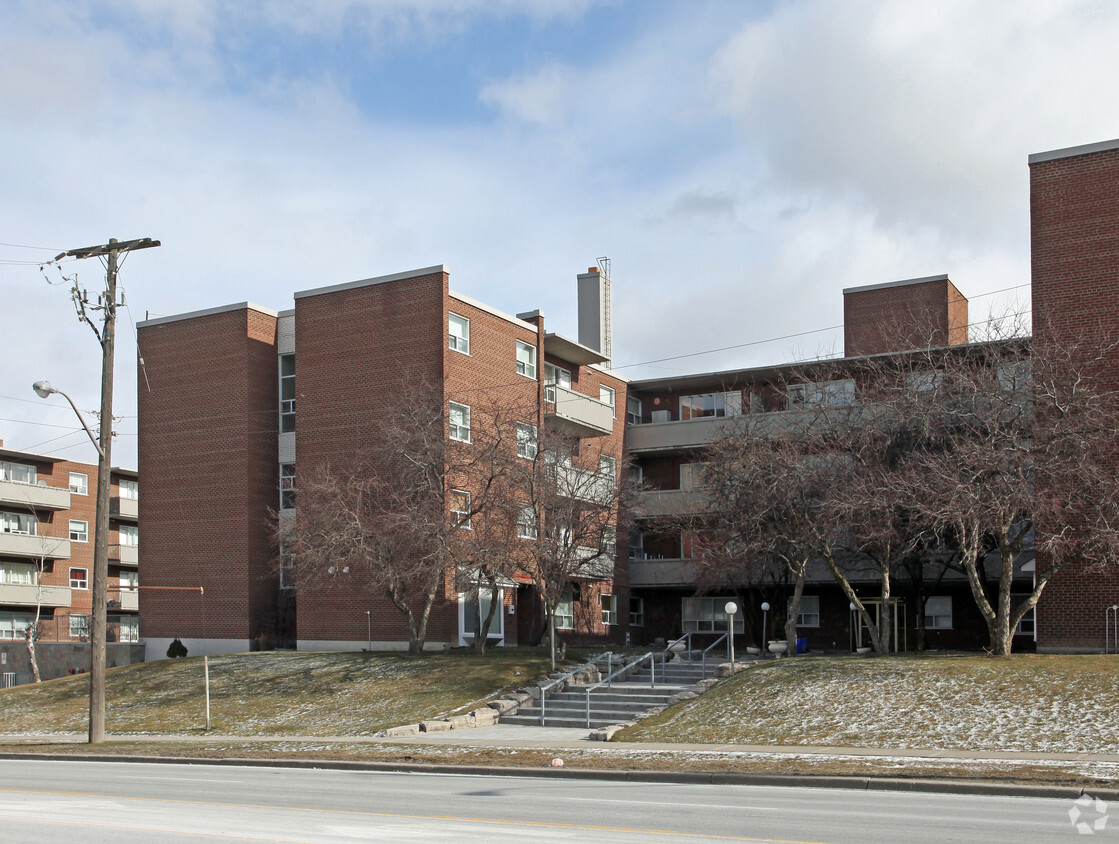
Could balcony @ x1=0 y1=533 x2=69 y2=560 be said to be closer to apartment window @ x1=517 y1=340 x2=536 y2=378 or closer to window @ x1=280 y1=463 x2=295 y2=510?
window @ x1=280 y1=463 x2=295 y2=510

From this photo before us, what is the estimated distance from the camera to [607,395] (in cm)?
5012

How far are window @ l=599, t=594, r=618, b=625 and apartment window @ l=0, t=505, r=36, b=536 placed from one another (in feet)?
132

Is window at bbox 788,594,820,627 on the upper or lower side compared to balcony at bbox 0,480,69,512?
lower

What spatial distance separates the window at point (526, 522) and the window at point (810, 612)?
13.6 meters

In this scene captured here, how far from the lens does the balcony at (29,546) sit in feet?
221

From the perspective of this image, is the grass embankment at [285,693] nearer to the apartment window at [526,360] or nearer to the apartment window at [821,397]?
the apartment window at [821,397]

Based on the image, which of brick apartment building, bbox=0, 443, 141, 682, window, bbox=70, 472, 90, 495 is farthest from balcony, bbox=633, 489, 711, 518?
window, bbox=70, 472, 90, 495

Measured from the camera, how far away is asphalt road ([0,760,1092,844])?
38.0ft

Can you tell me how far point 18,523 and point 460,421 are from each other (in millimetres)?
43076

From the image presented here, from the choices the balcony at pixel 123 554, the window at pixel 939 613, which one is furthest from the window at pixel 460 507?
the balcony at pixel 123 554

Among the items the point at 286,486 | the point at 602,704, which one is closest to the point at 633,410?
the point at 286,486

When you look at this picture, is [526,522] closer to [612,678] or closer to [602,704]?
[612,678]

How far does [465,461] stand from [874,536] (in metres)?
12.5

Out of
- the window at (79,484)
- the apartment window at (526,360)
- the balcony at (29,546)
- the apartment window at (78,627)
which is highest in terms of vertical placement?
the apartment window at (526,360)
